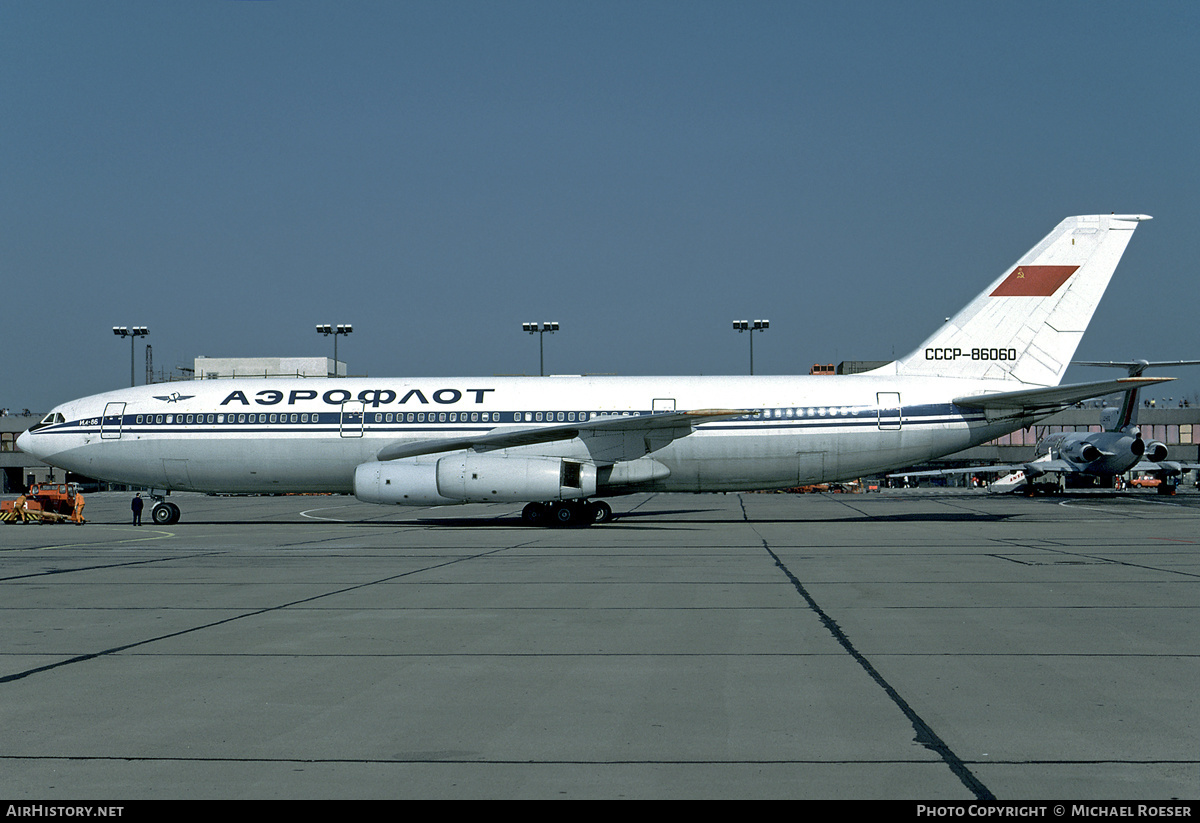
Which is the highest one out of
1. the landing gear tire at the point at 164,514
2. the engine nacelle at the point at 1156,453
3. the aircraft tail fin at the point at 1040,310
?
the aircraft tail fin at the point at 1040,310

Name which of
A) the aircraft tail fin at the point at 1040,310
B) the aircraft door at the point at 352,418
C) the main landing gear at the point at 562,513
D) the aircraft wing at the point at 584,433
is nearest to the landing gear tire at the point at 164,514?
the aircraft door at the point at 352,418

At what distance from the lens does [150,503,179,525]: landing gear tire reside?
3017 cm

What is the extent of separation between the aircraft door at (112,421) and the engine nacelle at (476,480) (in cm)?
851

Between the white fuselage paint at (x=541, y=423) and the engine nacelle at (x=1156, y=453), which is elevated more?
the white fuselage paint at (x=541, y=423)

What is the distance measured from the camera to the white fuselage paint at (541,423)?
91.7ft

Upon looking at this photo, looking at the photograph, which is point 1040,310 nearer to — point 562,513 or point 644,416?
point 644,416

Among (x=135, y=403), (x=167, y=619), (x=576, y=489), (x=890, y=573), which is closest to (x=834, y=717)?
(x=167, y=619)

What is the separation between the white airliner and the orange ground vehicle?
2.72 meters

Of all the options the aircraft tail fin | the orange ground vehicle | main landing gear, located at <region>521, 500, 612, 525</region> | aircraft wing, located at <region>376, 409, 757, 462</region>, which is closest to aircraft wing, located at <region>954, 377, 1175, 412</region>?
the aircraft tail fin

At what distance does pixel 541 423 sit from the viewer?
1107 inches

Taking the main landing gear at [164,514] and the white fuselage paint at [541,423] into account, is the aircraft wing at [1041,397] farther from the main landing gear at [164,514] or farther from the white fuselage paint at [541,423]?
the main landing gear at [164,514]

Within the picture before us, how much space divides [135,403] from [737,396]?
1822cm

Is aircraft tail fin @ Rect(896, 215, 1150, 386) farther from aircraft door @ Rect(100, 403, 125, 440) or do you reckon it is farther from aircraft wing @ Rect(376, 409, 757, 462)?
aircraft door @ Rect(100, 403, 125, 440)

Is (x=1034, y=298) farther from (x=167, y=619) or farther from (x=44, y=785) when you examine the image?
(x=44, y=785)
